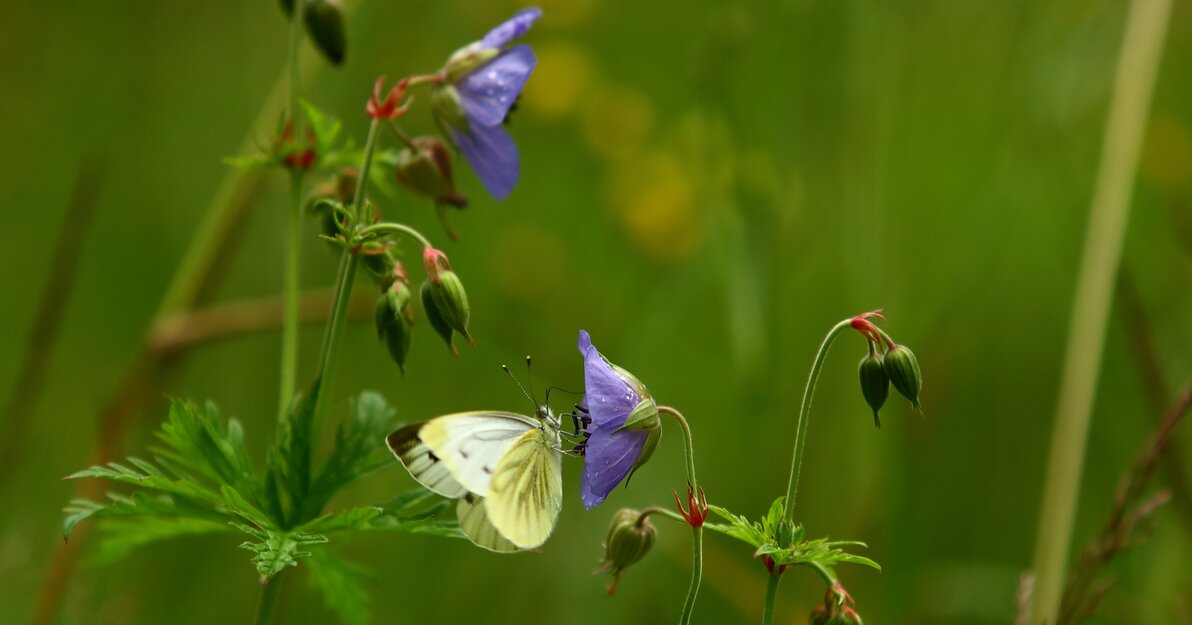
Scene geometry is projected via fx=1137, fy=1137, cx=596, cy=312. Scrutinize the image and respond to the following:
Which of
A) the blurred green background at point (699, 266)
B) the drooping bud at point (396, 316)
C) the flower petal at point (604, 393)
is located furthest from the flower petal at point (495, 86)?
the blurred green background at point (699, 266)

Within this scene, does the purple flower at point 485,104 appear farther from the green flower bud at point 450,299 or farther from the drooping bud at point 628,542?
the drooping bud at point 628,542

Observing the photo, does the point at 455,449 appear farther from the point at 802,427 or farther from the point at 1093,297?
the point at 1093,297

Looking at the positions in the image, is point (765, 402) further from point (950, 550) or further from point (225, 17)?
point (225, 17)

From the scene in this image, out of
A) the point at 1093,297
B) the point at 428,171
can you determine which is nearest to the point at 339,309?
the point at 428,171

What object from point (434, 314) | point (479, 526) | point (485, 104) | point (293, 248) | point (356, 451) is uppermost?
point (485, 104)

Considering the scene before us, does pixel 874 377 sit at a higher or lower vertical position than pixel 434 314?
lower

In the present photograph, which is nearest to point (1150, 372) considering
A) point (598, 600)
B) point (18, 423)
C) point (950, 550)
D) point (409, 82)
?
point (950, 550)
